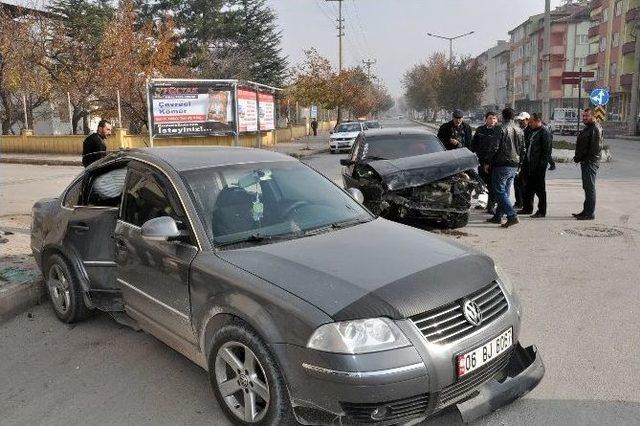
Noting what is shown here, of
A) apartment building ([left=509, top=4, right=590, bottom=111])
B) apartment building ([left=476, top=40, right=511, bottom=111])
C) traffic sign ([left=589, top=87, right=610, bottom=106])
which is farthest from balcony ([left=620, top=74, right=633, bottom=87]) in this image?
apartment building ([left=476, top=40, right=511, bottom=111])

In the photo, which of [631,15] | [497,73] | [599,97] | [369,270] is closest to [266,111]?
[599,97]

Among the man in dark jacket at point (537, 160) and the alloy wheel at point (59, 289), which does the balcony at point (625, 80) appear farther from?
the alloy wheel at point (59, 289)

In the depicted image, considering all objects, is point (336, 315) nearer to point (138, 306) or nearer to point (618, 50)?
point (138, 306)

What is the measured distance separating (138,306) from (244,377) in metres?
1.27

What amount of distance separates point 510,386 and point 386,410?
0.90m

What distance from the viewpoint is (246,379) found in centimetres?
299

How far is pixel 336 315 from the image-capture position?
104 inches

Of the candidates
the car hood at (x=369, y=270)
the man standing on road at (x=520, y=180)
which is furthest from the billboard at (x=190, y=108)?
the car hood at (x=369, y=270)

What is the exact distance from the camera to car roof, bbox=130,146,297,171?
3.91m

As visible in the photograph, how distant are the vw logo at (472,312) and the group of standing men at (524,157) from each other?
19.4 feet

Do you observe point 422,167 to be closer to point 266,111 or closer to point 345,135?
point 345,135

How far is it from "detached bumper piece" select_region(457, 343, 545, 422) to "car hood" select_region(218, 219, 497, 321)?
56cm

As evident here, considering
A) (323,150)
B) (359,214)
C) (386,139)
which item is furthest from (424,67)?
(359,214)

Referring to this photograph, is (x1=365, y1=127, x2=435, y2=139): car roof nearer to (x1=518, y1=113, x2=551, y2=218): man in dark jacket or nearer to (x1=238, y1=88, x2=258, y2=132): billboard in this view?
(x1=518, y1=113, x2=551, y2=218): man in dark jacket
